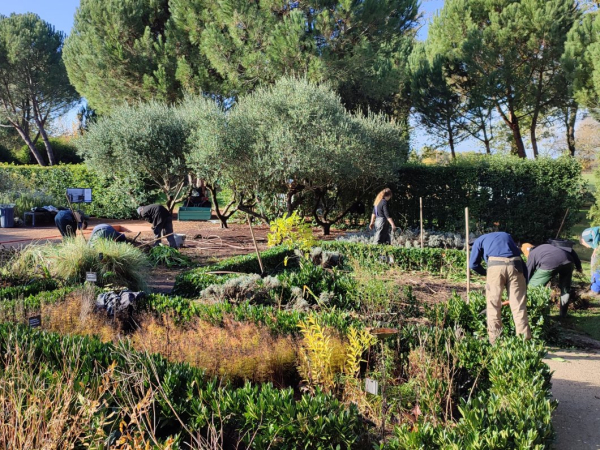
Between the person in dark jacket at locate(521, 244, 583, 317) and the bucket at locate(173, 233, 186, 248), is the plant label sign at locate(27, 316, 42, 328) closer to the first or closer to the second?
the person in dark jacket at locate(521, 244, 583, 317)

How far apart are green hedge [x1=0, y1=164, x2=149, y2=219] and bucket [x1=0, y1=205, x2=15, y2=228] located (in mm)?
2640

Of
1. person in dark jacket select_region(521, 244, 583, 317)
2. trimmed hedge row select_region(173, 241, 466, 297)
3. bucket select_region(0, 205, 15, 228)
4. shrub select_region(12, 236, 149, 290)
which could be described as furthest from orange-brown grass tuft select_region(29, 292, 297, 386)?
bucket select_region(0, 205, 15, 228)

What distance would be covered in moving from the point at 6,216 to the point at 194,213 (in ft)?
20.0

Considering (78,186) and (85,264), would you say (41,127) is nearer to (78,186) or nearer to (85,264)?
(78,186)

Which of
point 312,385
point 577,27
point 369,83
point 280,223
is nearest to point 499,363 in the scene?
point 312,385

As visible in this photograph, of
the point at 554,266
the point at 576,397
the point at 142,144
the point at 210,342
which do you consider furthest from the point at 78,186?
the point at 576,397

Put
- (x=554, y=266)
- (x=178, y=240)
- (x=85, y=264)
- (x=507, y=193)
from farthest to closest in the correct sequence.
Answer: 1. (x=507, y=193)
2. (x=178, y=240)
3. (x=85, y=264)
4. (x=554, y=266)

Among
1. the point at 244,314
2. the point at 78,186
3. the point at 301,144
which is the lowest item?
the point at 244,314

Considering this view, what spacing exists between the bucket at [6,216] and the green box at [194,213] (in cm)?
543

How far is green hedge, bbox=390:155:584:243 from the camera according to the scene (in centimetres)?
1260

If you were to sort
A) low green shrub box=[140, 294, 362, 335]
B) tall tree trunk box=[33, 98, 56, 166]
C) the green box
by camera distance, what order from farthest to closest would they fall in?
1. tall tree trunk box=[33, 98, 56, 166]
2. the green box
3. low green shrub box=[140, 294, 362, 335]

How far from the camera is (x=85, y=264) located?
23.4ft

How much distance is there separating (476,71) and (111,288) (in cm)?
1931

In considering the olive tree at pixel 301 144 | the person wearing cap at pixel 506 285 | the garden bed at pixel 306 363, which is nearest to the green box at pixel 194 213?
the olive tree at pixel 301 144
